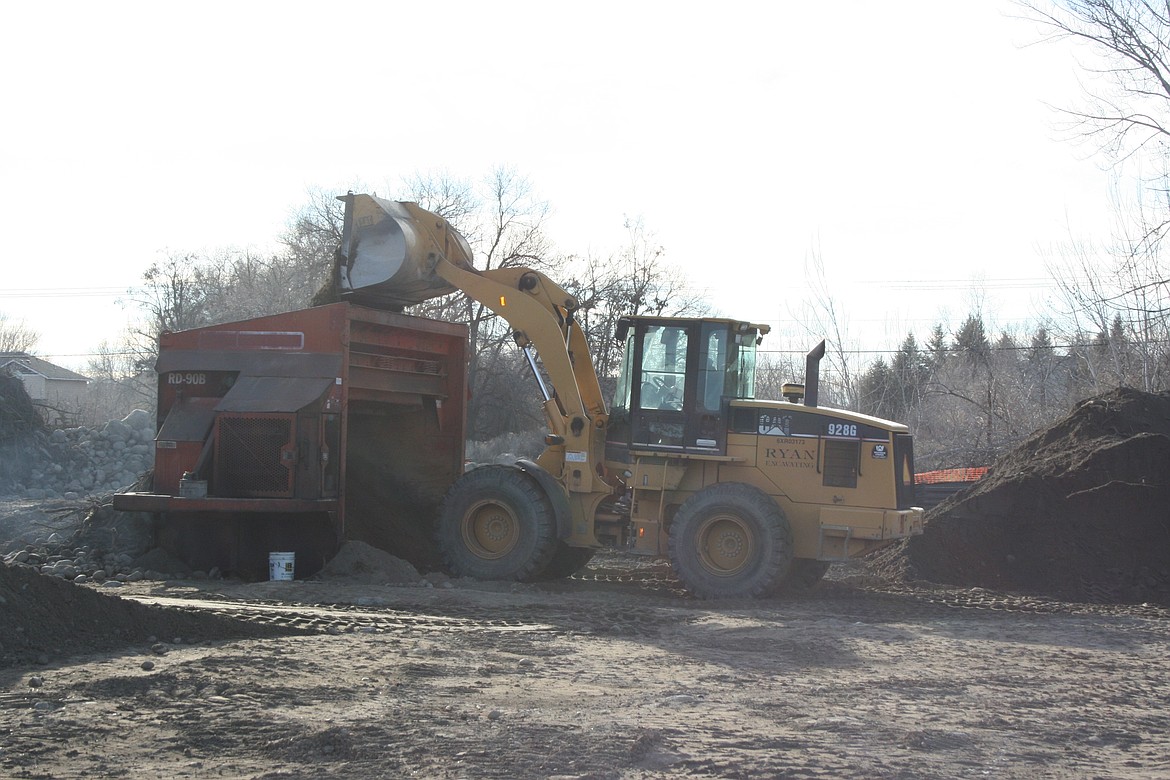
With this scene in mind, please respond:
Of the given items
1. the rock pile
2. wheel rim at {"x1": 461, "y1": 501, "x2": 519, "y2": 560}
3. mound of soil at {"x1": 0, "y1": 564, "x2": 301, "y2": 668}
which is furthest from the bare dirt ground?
the rock pile

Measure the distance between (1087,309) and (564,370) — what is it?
14278 millimetres

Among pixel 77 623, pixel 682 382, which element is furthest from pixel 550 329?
pixel 77 623

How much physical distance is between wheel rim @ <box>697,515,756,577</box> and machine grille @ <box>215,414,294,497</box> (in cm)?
394

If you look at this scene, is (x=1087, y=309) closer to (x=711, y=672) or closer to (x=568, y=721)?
(x=711, y=672)

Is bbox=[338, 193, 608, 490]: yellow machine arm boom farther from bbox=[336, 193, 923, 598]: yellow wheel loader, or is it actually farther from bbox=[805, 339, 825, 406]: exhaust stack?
bbox=[805, 339, 825, 406]: exhaust stack

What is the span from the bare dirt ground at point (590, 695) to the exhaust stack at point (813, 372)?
82.8 inches

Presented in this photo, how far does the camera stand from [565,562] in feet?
38.2

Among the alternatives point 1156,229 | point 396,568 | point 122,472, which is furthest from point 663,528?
point 122,472

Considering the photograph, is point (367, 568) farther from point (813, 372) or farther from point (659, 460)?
point (813, 372)

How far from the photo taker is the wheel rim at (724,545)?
10.4 m

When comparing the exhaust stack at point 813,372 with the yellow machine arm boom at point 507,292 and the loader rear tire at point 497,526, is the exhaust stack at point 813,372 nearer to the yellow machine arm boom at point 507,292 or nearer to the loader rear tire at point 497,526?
the yellow machine arm boom at point 507,292

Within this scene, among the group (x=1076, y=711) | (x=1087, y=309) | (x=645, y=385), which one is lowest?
(x=1076, y=711)

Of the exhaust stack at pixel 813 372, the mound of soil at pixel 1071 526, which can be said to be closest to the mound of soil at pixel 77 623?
the exhaust stack at pixel 813 372

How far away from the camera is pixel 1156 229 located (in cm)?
1862
